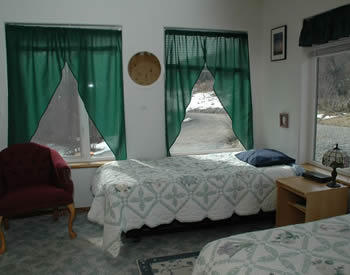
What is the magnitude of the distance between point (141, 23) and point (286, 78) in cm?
177

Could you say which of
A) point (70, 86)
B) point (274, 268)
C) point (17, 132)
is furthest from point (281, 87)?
point (17, 132)

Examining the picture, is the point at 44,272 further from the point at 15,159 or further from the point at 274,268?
the point at 274,268

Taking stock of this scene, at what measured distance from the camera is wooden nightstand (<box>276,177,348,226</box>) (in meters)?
2.72

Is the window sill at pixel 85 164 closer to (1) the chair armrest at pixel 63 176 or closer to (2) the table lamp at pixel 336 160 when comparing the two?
(1) the chair armrest at pixel 63 176

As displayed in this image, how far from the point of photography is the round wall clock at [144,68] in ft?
12.4

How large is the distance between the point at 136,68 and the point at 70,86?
2.56 feet

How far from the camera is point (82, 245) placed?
2.96 m

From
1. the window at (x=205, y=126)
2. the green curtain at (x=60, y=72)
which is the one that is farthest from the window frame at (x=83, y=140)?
the window at (x=205, y=126)

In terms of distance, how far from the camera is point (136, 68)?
3787mm

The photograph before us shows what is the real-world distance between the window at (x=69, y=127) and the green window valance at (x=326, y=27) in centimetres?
251

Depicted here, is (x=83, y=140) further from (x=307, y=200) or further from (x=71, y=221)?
(x=307, y=200)

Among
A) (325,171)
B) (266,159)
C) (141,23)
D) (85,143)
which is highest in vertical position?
(141,23)

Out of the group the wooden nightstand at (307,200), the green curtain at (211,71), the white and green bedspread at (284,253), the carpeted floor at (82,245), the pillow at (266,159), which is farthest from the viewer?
the green curtain at (211,71)

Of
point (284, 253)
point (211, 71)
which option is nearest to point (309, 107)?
point (211, 71)
